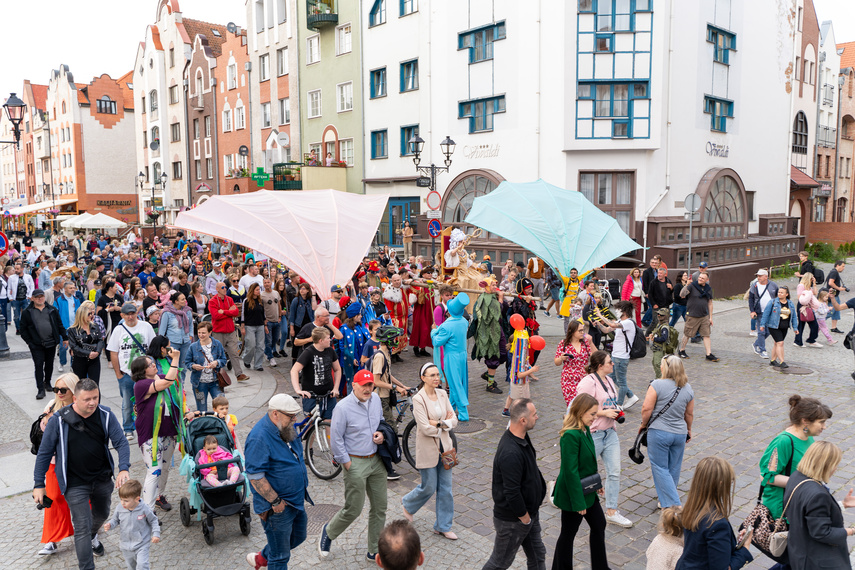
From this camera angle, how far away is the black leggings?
5.15 meters

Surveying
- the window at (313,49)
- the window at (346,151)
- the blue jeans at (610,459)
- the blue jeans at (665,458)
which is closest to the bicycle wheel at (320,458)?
the blue jeans at (610,459)

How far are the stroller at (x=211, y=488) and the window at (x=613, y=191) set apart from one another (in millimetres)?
18775

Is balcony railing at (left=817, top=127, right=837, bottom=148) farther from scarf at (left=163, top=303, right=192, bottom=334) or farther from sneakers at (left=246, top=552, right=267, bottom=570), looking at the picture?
sneakers at (left=246, top=552, right=267, bottom=570)

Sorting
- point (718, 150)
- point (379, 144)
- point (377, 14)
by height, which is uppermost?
point (377, 14)

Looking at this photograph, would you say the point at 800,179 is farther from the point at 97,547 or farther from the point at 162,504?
the point at 97,547

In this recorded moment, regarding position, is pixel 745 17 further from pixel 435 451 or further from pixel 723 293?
pixel 435 451

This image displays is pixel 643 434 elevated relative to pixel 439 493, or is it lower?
elevated

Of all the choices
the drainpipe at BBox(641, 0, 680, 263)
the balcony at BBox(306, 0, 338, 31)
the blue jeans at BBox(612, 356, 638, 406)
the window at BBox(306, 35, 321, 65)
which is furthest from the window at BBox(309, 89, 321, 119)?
the blue jeans at BBox(612, 356, 638, 406)

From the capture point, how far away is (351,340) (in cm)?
959

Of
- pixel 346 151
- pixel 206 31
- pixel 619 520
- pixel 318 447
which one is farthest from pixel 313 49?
pixel 619 520

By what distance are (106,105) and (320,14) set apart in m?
38.9

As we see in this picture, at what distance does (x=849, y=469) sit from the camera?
24.9 ft

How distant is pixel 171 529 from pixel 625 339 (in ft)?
21.2

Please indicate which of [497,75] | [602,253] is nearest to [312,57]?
[497,75]
